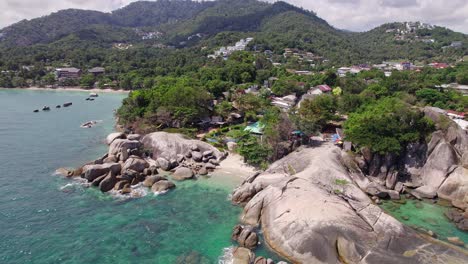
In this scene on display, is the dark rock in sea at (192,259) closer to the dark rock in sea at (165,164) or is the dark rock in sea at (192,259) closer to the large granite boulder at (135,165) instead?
the large granite boulder at (135,165)

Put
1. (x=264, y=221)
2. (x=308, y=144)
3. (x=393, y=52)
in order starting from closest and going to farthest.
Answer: (x=264, y=221) < (x=308, y=144) < (x=393, y=52)

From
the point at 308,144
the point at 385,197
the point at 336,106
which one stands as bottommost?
the point at 385,197

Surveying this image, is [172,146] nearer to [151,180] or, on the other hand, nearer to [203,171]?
[203,171]

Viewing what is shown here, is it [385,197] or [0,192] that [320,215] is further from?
[0,192]

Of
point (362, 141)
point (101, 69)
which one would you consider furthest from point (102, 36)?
point (362, 141)

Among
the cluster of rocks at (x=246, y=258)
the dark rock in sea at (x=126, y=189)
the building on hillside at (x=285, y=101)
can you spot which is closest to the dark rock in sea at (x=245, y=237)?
the cluster of rocks at (x=246, y=258)

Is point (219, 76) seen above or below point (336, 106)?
above
